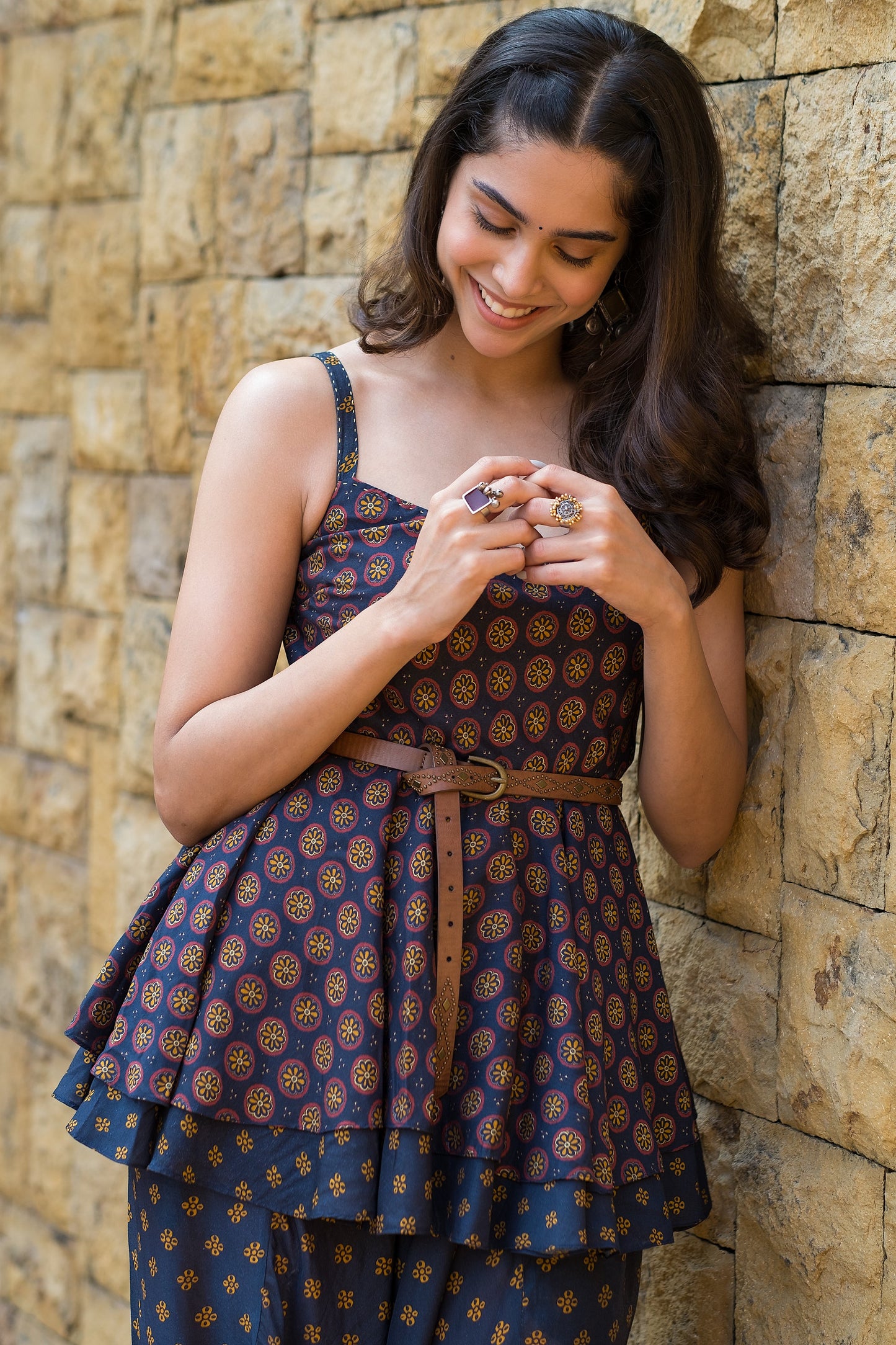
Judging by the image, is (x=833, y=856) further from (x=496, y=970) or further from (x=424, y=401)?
(x=424, y=401)

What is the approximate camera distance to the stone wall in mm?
1812

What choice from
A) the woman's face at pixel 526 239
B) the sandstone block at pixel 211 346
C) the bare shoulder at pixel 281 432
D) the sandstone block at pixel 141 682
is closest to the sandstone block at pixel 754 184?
the woman's face at pixel 526 239

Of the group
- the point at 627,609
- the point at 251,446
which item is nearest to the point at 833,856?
the point at 627,609

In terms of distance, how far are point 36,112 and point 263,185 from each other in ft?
3.45

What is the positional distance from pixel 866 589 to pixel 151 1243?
1194mm

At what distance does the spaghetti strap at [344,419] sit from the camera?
170 cm

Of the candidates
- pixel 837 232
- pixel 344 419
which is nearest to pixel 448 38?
pixel 837 232

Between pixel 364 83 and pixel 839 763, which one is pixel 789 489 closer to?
pixel 839 763

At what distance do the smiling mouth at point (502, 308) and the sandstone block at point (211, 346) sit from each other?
1.27 metres

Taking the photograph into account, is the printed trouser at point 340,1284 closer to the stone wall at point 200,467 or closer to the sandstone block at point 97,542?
the stone wall at point 200,467

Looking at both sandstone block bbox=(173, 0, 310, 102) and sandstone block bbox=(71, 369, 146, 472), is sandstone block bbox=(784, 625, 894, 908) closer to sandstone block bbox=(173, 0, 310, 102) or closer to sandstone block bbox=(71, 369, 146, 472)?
sandstone block bbox=(173, 0, 310, 102)

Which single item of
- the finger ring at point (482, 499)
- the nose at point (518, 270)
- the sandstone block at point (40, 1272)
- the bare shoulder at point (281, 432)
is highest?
the nose at point (518, 270)

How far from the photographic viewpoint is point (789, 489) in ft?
6.25

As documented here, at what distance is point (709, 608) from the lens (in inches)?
74.0
